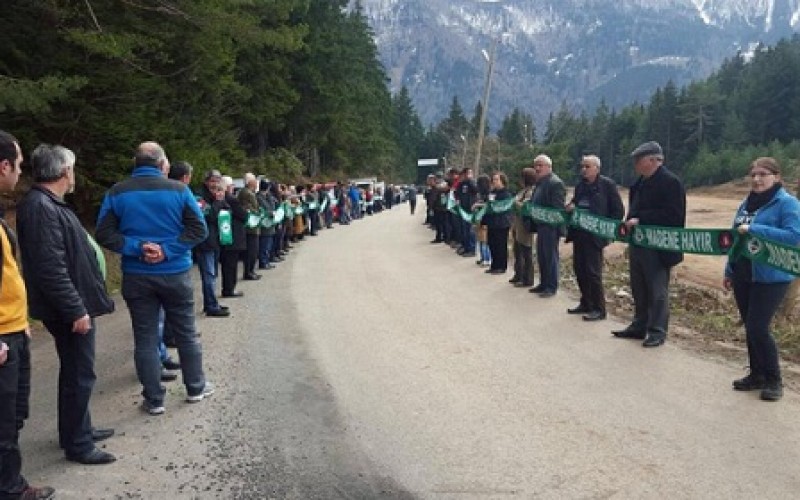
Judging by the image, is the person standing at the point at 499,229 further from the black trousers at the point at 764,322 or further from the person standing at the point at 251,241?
the black trousers at the point at 764,322

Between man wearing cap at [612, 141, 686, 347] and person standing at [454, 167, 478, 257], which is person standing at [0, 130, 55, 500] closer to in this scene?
man wearing cap at [612, 141, 686, 347]

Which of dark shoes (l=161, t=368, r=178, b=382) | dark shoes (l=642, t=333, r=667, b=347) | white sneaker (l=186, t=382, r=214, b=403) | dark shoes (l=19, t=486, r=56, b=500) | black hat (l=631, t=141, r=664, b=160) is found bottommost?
dark shoes (l=161, t=368, r=178, b=382)

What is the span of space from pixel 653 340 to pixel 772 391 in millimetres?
1908

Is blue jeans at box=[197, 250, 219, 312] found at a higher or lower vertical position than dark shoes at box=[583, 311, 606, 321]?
higher

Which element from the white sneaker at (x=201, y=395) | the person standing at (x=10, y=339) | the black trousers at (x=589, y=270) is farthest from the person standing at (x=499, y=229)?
the person standing at (x=10, y=339)

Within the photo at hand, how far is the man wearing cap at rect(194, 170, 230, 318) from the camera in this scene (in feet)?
31.4

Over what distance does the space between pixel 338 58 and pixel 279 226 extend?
95.8 ft

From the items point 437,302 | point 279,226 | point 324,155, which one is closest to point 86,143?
point 279,226

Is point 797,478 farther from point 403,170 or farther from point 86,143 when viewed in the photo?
point 403,170

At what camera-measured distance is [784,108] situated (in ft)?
313

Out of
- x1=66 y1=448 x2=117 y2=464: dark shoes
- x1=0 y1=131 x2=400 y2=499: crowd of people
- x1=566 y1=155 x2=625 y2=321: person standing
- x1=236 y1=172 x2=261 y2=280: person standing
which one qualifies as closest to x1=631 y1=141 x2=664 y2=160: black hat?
x1=566 y1=155 x2=625 y2=321: person standing

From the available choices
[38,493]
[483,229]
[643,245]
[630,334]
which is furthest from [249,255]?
[38,493]

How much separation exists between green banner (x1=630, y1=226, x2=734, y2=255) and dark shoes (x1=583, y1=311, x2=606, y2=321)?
1.47 meters

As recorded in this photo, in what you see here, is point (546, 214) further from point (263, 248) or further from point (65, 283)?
point (65, 283)
